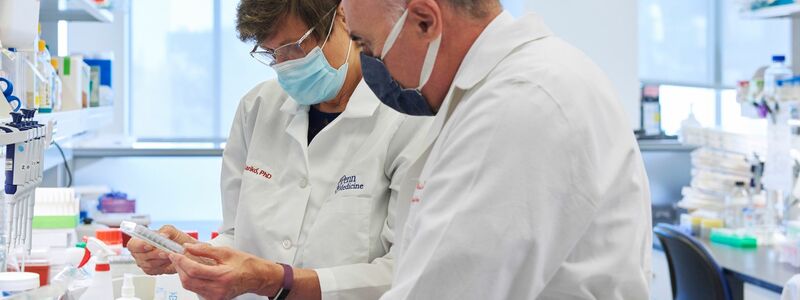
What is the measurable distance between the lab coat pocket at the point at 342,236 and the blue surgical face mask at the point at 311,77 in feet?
0.74

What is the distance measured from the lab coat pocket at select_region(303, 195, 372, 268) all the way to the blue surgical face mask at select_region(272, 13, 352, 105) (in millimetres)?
224

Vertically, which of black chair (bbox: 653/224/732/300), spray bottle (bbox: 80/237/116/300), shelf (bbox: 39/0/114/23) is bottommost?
black chair (bbox: 653/224/732/300)

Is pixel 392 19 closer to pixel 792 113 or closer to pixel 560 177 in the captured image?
pixel 560 177

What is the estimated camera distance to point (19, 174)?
73.5 inches

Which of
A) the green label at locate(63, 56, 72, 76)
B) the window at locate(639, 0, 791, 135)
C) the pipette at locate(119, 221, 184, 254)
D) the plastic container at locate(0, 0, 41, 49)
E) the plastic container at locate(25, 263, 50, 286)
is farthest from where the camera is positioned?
the window at locate(639, 0, 791, 135)

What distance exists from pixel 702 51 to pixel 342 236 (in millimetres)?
Answer: 6375

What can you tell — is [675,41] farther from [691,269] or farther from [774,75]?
[691,269]

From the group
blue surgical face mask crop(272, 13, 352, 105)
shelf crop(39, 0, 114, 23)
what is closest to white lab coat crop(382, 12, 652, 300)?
blue surgical face mask crop(272, 13, 352, 105)

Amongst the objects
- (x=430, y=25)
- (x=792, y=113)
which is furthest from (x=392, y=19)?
(x=792, y=113)

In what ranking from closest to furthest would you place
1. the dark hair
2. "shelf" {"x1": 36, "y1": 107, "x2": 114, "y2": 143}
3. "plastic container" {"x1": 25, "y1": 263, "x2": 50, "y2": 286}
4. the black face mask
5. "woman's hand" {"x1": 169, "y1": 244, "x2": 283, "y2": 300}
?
1. the black face mask
2. "woman's hand" {"x1": 169, "y1": 244, "x2": 283, "y2": 300}
3. the dark hair
4. "plastic container" {"x1": 25, "y1": 263, "x2": 50, "y2": 286}
5. "shelf" {"x1": 36, "y1": 107, "x2": 114, "y2": 143}

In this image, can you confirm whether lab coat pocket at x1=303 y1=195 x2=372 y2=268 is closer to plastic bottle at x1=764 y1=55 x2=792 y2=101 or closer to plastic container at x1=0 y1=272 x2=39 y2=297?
plastic container at x1=0 y1=272 x2=39 y2=297

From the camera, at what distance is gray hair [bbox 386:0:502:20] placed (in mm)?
1308

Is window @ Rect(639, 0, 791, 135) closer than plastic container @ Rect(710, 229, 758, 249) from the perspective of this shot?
No

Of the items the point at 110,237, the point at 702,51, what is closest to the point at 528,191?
the point at 110,237
